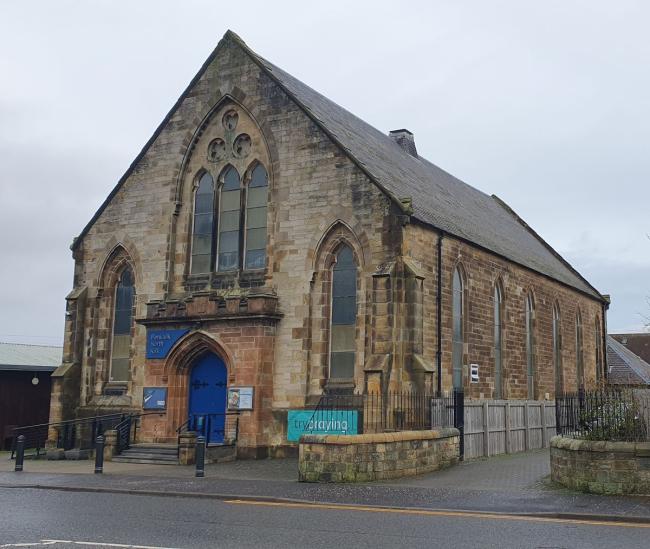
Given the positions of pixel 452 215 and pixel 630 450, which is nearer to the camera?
pixel 630 450

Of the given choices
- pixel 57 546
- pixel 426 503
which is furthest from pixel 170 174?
pixel 57 546

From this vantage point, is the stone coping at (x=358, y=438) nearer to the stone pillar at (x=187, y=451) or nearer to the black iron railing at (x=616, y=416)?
the black iron railing at (x=616, y=416)

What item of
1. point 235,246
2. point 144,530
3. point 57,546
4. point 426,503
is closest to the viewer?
point 57,546

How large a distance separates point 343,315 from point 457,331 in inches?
170

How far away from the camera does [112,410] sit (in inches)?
977

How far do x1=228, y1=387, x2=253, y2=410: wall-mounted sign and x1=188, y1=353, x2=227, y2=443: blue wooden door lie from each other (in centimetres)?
66

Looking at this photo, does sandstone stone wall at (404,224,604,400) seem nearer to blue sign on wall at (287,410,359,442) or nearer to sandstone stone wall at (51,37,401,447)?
sandstone stone wall at (51,37,401,447)

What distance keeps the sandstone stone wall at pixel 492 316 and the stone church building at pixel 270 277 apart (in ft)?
0.28

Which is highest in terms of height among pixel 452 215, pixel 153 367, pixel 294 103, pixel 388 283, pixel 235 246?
pixel 294 103

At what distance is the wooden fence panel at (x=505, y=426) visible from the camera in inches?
819

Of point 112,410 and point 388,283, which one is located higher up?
point 388,283

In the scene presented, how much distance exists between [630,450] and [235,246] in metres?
13.9

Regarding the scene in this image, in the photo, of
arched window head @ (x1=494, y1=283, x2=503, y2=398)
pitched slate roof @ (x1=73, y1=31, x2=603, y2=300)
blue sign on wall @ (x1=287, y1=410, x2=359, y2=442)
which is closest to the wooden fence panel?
arched window head @ (x1=494, y1=283, x2=503, y2=398)

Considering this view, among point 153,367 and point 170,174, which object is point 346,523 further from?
point 170,174
